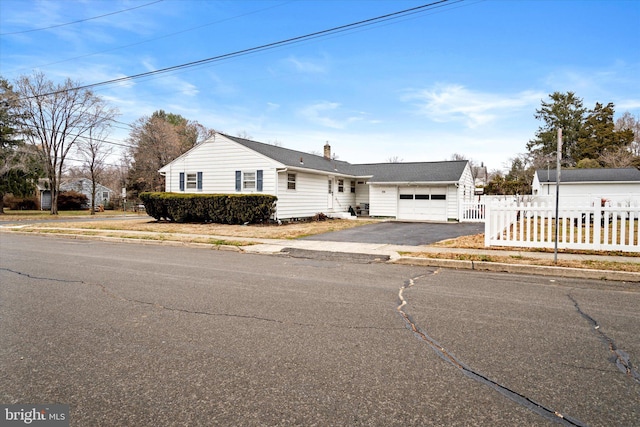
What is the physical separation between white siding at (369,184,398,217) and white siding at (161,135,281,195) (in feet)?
29.8

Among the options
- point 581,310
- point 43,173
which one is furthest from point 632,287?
point 43,173

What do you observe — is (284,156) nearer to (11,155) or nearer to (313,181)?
(313,181)

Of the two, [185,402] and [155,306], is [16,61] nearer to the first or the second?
[155,306]

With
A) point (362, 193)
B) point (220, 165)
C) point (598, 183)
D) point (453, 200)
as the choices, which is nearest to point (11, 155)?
point (220, 165)

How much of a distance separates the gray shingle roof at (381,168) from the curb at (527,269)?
1273 centimetres

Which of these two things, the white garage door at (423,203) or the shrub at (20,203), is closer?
the white garage door at (423,203)

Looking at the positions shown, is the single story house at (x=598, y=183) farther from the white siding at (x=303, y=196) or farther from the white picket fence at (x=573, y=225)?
the white picket fence at (x=573, y=225)

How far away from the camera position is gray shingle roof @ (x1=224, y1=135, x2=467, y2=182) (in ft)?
73.0

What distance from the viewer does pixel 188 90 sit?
25.2 meters

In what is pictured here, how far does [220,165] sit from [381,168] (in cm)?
1270

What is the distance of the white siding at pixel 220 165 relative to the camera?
2061cm

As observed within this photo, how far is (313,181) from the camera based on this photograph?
2388 cm

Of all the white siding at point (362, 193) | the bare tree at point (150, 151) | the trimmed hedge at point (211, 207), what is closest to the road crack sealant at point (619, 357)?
the trimmed hedge at point (211, 207)

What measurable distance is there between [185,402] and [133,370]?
826mm
